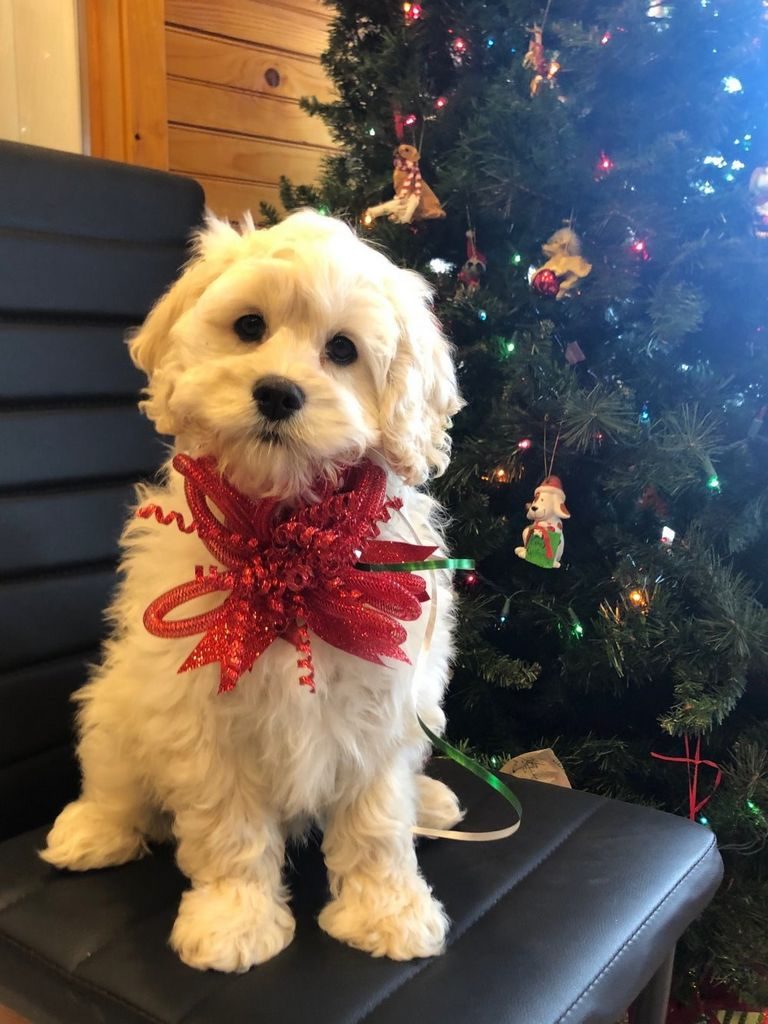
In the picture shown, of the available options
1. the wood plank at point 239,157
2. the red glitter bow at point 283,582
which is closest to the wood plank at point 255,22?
the wood plank at point 239,157

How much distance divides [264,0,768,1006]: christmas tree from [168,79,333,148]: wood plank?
1.17ft

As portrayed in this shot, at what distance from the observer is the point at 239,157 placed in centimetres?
205

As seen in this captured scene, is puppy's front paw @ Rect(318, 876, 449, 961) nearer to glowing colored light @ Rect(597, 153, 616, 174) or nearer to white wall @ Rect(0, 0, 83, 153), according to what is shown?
glowing colored light @ Rect(597, 153, 616, 174)

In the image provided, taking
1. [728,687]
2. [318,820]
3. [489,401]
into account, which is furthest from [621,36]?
[318,820]

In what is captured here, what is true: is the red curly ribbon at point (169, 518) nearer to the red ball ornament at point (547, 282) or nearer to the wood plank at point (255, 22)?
the red ball ornament at point (547, 282)

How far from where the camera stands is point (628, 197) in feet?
4.52

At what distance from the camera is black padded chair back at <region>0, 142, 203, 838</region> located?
1.24 metres

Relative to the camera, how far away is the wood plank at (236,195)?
6.66 feet

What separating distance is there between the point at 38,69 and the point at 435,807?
1.62m

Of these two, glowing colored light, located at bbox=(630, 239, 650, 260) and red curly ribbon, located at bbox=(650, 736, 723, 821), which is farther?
red curly ribbon, located at bbox=(650, 736, 723, 821)

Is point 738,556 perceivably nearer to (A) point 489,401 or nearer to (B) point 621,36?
(A) point 489,401

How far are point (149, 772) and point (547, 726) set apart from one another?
0.98 m

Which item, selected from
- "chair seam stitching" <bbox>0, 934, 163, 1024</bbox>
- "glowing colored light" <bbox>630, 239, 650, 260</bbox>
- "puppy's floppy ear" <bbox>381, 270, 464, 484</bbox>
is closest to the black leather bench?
"chair seam stitching" <bbox>0, 934, 163, 1024</bbox>

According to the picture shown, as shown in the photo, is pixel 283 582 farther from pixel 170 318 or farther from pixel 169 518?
pixel 170 318
